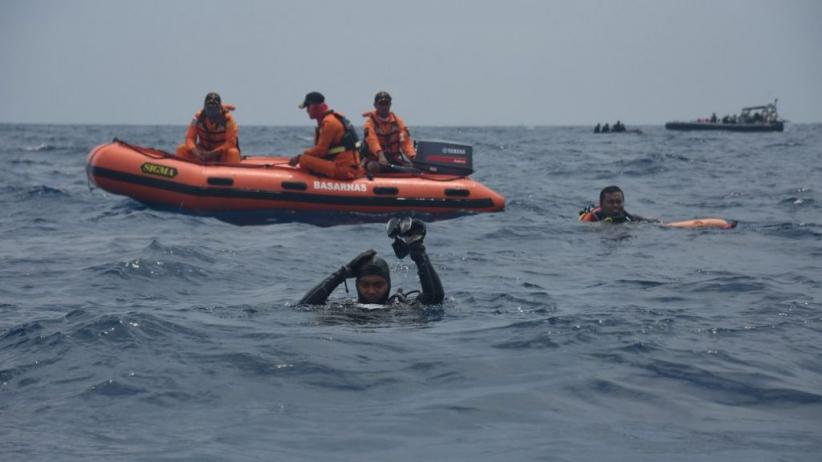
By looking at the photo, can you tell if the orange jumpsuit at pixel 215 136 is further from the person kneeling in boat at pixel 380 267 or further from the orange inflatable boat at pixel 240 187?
the person kneeling in boat at pixel 380 267

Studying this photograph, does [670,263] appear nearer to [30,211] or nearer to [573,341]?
[573,341]

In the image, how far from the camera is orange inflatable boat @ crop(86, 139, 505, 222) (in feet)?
44.9

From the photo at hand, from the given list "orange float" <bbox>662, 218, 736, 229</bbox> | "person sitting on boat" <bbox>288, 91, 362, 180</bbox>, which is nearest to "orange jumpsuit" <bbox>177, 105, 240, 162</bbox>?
"person sitting on boat" <bbox>288, 91, 362, 180</bbox>

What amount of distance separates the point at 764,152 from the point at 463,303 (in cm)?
3025

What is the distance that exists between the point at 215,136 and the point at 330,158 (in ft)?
6.23

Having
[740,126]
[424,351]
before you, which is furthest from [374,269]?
[740,126]

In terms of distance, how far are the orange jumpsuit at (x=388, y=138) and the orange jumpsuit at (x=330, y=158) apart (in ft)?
2.63

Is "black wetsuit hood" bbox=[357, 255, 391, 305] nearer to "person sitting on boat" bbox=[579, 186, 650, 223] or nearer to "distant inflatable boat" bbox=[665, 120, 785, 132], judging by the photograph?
"person sitting on boat" bbox=[579, 186, 650, 223]

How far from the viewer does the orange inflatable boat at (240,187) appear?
1369cm

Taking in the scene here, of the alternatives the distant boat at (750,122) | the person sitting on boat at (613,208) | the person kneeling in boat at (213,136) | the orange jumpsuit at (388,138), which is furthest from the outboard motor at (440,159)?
the distant boat at (750,122)

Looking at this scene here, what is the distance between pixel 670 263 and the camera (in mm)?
10008

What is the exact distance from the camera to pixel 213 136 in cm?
1469

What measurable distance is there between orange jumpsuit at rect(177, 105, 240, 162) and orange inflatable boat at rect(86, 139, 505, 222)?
0.48 metres

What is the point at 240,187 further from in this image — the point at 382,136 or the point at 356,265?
the point at 356,265
